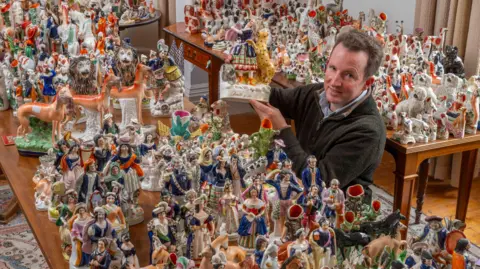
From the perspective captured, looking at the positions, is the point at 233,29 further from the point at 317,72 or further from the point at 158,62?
the point at 317,72

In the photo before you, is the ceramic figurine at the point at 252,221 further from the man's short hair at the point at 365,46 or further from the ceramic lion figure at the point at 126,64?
the ceramic lion figure at the point at 126,64

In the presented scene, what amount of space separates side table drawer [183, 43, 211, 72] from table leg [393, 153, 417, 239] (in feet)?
5.79

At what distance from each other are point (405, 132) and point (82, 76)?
1354 millimetres

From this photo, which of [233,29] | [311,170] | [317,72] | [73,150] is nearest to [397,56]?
[317,72]

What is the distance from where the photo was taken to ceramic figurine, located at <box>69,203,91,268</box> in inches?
67.3

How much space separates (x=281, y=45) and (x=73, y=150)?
1.96 m

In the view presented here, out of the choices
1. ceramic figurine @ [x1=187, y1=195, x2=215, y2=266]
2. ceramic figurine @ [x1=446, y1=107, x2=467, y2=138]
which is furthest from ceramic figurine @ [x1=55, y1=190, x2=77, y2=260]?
ceramic figurine @ [x1=446, y1=107, x2=467, y2=138]

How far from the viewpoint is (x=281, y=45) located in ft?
12.2

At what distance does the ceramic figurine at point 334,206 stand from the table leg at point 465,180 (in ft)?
5.70

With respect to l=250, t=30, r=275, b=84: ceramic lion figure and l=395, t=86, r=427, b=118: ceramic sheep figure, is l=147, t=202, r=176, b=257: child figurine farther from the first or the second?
l=395, t=86, r=427, b=118: ceramic sheep figure

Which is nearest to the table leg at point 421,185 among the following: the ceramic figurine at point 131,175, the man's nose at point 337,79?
the man's nose at point 337,79

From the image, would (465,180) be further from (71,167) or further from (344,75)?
(71,167)

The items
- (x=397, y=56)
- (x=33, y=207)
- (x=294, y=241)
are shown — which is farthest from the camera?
(x=397, y=56)

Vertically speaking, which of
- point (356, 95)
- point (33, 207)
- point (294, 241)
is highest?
point (356, 95)
